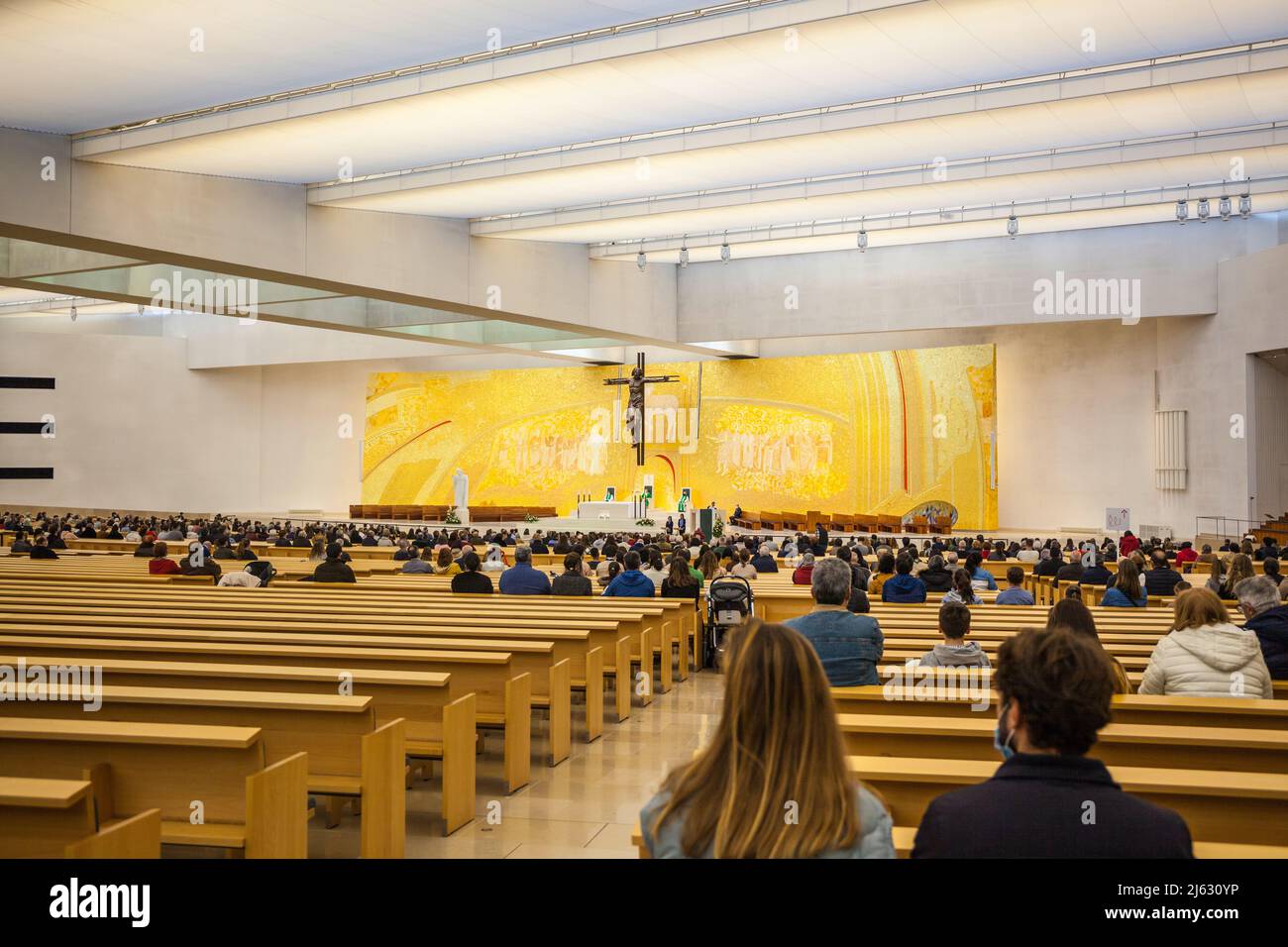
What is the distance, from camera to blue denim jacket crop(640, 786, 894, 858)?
1.68 metres

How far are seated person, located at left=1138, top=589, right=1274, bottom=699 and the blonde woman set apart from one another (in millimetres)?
2749

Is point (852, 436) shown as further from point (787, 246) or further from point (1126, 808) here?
point (1126, 808)

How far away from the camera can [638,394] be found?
25.2m

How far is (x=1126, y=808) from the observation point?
171 cm

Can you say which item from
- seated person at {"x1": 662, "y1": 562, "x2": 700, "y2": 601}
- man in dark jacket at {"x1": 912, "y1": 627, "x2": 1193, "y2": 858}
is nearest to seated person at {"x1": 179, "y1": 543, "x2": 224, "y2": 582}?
seated person at {"x1": 662, "y1": 562, "x2": 700, "y2": 601}

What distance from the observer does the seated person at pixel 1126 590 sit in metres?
7.66

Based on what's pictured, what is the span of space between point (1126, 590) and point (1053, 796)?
672 centimetres

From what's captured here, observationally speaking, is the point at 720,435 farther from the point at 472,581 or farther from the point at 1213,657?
the point at 1213,657

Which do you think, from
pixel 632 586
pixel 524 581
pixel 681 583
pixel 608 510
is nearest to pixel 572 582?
pixel 524 581

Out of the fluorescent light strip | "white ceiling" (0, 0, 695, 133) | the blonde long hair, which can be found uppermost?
the fluorescent light strip

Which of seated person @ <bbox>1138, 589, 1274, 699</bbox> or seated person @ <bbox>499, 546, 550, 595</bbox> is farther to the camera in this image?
seated person @ <bbox>499, 546, 550, 595</bbox>

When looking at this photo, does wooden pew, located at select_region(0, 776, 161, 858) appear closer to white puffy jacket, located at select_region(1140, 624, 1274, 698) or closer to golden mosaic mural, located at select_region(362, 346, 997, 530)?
white puffy jacket, located at select_region(1140, 624, 1274, 698)

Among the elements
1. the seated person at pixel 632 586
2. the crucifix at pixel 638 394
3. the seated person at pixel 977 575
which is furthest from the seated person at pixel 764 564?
the crucifix at pixel 638 394

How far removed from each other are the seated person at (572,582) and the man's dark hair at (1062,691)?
21.6 ft
